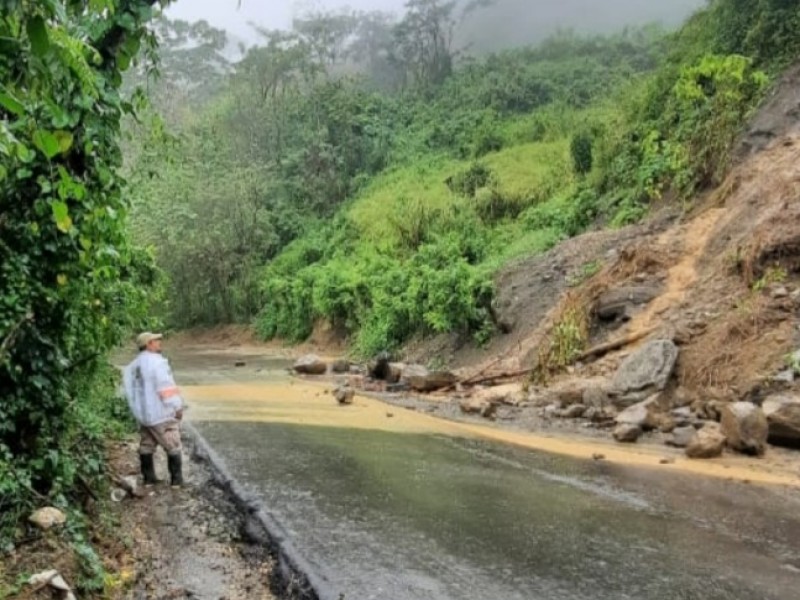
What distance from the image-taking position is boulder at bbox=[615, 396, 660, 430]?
12.2 metres

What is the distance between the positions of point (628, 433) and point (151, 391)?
6.99 m

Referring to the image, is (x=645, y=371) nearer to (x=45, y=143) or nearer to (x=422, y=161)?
(x=45, y=143)

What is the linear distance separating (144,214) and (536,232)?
2282 centimetres

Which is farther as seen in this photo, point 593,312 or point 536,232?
point 536,232

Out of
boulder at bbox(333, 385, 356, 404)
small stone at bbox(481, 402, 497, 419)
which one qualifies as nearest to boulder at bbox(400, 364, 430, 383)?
boulder at bbox(333, 385, 356, 404)

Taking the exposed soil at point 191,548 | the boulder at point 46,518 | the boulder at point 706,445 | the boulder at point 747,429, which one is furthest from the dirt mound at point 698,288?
the boulder at point 46,518

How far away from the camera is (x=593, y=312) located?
17.7m

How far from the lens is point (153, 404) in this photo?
8.88 metres

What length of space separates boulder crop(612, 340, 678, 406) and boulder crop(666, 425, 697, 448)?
64.8 inches

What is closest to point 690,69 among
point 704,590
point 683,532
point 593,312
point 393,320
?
point 593,312

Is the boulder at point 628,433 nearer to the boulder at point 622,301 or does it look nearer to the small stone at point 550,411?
the small stone at point 550,411

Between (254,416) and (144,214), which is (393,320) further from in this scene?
(144,214)

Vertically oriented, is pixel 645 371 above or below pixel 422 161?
below

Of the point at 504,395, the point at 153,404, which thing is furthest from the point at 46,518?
the point at 504,395
